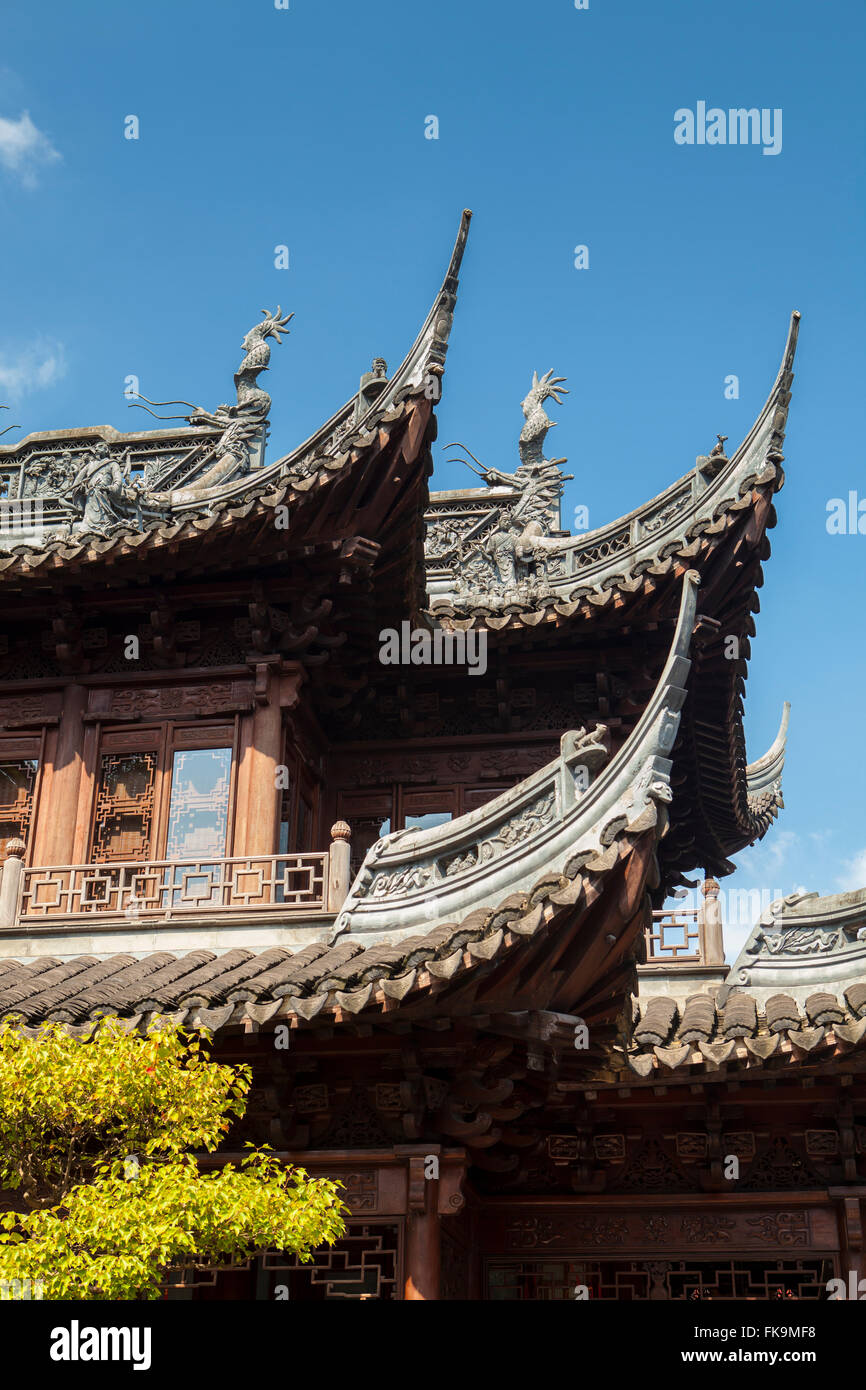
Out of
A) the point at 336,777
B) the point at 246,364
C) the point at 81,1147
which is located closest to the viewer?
the point at 81,1147

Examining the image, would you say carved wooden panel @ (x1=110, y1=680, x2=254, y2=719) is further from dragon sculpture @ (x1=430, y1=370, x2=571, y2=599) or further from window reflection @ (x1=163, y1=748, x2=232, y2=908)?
dragon sculpture @ (x1=430, y1=370, x2=571, y2=599)

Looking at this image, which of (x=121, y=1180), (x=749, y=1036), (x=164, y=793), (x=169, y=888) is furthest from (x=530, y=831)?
(x=164, y=793)

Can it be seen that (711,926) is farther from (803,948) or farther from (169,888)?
(169,888)

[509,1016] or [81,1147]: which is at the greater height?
[509,1016]

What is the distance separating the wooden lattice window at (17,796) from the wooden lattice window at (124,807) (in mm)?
563

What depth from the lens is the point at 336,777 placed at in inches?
A: 531

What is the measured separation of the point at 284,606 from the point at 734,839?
5.81 metres

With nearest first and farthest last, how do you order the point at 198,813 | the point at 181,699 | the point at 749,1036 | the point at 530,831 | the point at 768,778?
1. the point at 530,831
2. the point at 749,1036
3. the point at 198,813
4. the point at 181,699
5. the point at 768,778

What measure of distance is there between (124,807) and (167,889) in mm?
1805

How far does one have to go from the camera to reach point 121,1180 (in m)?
7.49

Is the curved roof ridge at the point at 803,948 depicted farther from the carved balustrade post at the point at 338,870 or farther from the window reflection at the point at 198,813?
the window reflection at the point at 198,813

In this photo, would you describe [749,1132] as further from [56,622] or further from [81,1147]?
[56,622]

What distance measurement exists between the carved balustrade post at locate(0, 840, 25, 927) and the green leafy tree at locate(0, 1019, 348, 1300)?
2693mm
